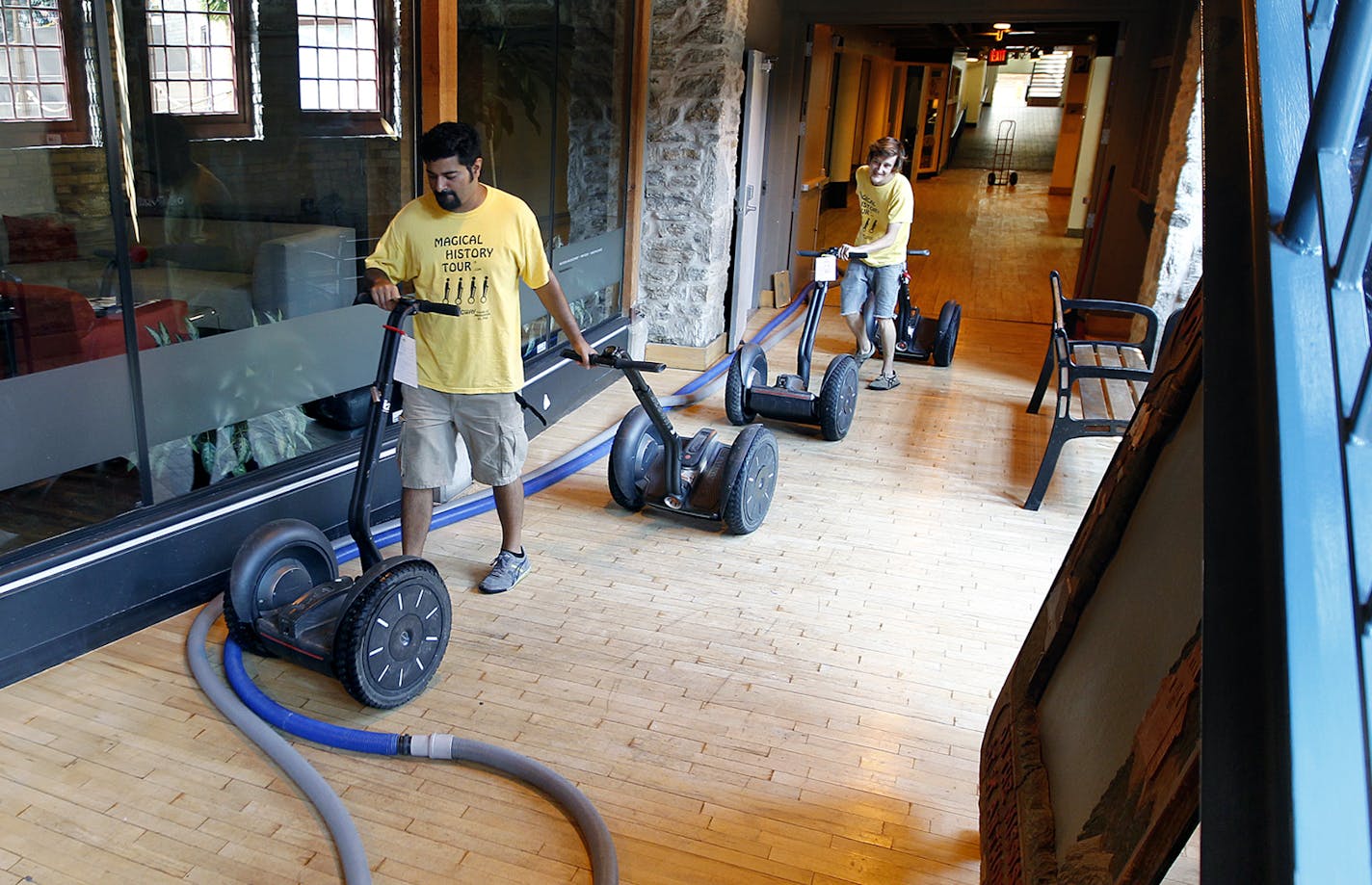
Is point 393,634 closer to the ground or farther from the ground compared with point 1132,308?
closer to the ground

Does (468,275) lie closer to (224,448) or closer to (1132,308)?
(224,448)

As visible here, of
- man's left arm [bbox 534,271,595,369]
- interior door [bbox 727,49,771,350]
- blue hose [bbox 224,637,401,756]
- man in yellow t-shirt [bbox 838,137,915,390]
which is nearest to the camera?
blue hose [bbox 224,637,401,756]

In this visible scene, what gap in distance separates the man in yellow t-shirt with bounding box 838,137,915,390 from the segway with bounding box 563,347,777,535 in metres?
2.24

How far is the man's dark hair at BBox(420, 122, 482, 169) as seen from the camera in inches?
128

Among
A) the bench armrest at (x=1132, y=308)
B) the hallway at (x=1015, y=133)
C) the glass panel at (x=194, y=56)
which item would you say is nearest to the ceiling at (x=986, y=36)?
the bench armrest at (x=1132, y=308)

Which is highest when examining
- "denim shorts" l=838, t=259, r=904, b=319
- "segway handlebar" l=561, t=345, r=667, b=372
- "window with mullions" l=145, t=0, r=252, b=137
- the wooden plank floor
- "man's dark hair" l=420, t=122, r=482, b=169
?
"window with mullions" l=145, t=0, r=252, b=137

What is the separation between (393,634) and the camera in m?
3.06

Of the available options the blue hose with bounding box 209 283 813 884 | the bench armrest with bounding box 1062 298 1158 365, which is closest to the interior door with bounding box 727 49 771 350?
the bench armrest with bounding box 1062 298 1158 365

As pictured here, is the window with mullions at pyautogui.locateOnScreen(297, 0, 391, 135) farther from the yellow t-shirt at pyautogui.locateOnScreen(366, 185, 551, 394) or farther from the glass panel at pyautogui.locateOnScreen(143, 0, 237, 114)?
the yellow t-shirt at pyautogui.locateOnScreen(366, 185, 551, 394)

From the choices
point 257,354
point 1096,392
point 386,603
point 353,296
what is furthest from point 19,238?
point 1096,392

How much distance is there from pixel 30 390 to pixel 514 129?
10.9 ft

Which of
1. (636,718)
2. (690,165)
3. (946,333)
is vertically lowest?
(636,718)

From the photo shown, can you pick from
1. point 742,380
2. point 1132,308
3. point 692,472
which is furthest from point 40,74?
point 1132,308

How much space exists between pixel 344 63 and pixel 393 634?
2.53 meters
